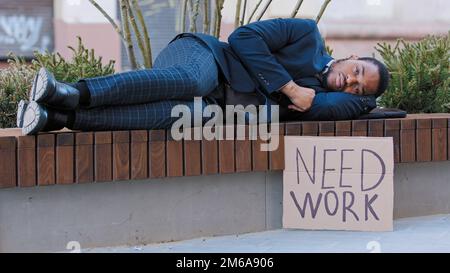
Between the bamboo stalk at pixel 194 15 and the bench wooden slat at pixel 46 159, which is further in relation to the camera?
the bamboo stalk at pixel 194 15

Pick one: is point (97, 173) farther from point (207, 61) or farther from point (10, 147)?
point (207, 61)

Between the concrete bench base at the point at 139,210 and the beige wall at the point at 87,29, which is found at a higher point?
the beige wall at the point at 87,29

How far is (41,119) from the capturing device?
10.0 feet

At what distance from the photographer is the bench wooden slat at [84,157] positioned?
10.4 feet

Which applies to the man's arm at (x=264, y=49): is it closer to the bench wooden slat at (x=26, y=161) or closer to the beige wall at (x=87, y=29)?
the bench wooden slat at (x=26, y=161)

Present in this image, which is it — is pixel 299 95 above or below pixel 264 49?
below

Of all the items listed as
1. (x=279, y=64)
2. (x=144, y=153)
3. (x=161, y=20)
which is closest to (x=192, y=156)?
→ (x=144, y=153)

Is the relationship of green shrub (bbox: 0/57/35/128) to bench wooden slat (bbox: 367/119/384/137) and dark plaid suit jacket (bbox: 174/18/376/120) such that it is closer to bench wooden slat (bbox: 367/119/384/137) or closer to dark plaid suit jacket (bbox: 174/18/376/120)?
dark plaid suit jacket (bbox: 174/18/376/120)

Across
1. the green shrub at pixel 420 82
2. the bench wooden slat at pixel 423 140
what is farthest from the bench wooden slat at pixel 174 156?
the green shrub at pixel 420 82

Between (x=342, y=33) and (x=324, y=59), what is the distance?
23.2 ft

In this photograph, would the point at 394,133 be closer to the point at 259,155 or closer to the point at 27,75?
the point at 259,155

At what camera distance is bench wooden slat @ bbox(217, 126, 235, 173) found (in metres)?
3.49

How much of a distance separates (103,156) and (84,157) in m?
0.08

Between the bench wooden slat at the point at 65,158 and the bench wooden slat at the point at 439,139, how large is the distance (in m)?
1.92
